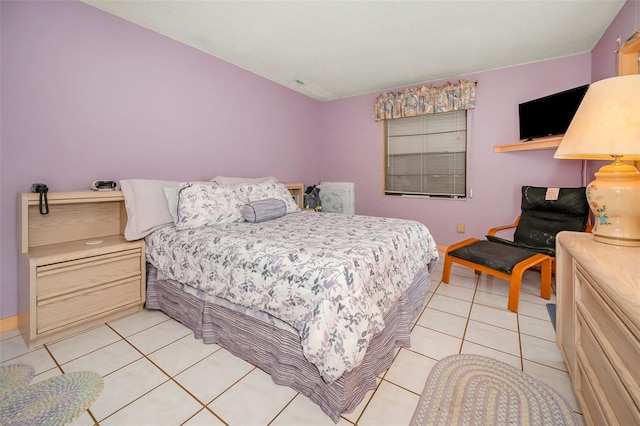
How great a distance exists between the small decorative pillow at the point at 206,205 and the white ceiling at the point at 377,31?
149cm

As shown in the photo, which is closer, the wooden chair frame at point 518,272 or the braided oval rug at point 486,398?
the braided oval rug at point 486,398

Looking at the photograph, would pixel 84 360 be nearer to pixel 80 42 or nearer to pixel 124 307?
pixel 124 307

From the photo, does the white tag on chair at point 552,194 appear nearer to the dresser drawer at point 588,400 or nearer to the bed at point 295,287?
the bed at point 295,287

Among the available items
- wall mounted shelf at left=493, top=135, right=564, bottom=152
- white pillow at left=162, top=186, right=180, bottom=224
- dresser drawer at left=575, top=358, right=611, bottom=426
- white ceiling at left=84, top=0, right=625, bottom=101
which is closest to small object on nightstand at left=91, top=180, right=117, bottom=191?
white pillow at left=162, top=186, right=180, bottom=224

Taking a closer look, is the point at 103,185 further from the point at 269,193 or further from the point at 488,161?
the point at 488,161

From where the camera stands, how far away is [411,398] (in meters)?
1.40

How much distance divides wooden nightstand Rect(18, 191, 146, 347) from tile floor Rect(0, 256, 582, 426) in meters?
0.14

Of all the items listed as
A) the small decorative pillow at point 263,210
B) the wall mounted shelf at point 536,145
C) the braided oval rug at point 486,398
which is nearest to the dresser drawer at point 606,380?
the braided oval rug at point 486,398

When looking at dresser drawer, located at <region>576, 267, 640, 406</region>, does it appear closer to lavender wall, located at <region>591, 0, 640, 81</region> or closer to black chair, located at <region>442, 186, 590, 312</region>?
black chair, located at <region>442, 186, 590, 312</region>

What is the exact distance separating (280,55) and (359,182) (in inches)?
89.1

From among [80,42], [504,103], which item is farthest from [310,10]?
[504,103]

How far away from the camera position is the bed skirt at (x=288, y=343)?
132 centimetres

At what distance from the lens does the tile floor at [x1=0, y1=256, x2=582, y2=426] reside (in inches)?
51.6

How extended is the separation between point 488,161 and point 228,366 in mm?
3708
